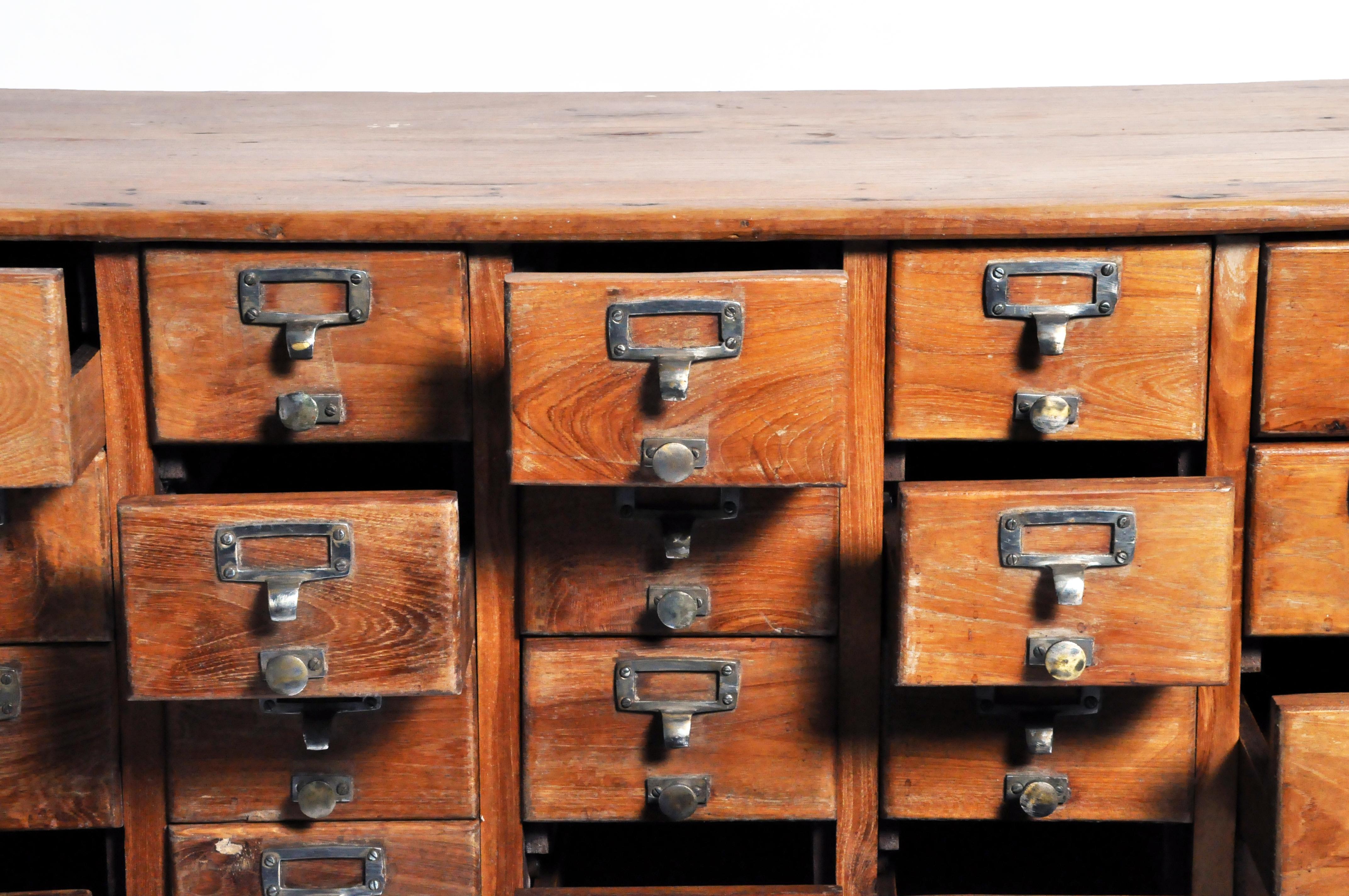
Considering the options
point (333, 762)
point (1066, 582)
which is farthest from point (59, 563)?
point (1066, 582)

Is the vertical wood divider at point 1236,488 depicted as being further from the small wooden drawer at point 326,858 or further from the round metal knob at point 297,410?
the round metal knob at point 297,410

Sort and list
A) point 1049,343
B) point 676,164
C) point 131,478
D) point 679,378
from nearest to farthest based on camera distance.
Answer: point 679,378
point 1049,343
point 131,478
point 676,164

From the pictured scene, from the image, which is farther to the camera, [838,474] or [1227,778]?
[1227,778]

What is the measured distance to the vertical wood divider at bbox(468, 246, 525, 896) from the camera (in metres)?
1.73

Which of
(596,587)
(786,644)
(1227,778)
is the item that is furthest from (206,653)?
(1227,778)

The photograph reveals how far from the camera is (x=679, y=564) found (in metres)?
1.80

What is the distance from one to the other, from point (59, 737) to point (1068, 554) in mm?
1043

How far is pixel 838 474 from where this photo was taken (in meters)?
1.60

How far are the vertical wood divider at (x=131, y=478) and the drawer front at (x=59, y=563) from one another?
0.05 feet

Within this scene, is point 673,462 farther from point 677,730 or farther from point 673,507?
point 677,730

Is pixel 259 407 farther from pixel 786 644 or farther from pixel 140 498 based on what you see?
pixel 786 644

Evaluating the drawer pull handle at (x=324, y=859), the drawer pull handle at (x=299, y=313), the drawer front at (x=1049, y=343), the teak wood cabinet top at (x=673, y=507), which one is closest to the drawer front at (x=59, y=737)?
the teak wood cabinet top at (x=673, y=507)

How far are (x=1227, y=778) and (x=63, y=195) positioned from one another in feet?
4.41

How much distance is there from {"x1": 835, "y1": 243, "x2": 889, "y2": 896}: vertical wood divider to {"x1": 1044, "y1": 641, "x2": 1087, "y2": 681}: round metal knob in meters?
0.23
